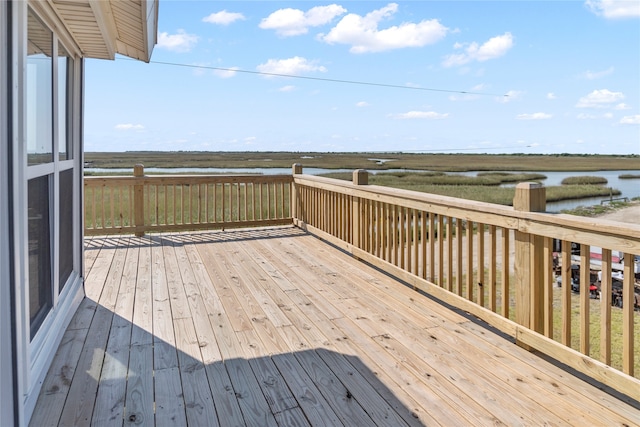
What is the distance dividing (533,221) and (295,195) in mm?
4444

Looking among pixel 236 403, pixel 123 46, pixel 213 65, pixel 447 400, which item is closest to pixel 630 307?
pixel 447 400

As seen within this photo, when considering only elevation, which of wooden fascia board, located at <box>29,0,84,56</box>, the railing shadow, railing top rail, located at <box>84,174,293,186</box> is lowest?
the railing shadow

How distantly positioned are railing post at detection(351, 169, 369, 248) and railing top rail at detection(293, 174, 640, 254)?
0.50 meters

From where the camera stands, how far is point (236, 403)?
71.6 inches

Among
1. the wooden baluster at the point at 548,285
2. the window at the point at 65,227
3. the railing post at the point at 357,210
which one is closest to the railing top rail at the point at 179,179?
the railing post at the point at 357,210

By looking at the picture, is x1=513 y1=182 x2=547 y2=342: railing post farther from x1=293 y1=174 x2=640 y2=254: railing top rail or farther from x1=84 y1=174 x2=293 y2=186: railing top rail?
x1=84 y1=174 x2=293 y2=186: railing top rail

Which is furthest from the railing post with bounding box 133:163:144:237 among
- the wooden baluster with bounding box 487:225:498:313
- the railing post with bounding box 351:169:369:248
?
the wooden baluster with bounding box 487:225:498:313

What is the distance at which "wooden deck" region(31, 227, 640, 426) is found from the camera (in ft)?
5.69

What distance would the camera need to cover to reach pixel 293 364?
7.15ft

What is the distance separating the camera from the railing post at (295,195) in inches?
249

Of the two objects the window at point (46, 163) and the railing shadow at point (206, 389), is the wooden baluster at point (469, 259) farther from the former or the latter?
the window at point (46, 163)

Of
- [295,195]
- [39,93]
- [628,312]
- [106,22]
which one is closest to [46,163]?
[39,93]

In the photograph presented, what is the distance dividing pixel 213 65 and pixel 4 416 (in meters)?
11.2

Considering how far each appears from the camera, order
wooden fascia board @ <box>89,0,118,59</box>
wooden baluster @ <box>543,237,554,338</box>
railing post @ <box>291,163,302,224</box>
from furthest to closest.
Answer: railing post @ <box>291,163,302,224</box>, wooden fascia board @ <box>89,0,118,59</box>, wooden baluster @ <box>543,237,554,338</box>
